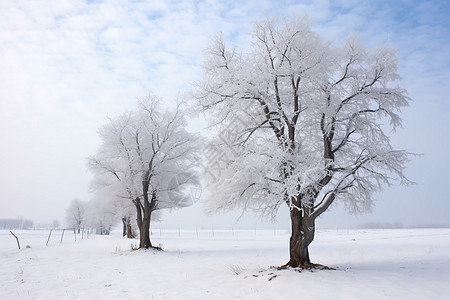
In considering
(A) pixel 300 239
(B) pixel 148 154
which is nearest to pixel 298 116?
(A) pixel 300 239

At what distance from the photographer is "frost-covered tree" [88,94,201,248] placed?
2236cm

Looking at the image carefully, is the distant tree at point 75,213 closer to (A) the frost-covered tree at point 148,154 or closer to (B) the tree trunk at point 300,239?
(A) the frost-covered tree at point 148,154

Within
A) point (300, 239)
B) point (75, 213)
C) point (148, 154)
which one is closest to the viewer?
point (300, 239)

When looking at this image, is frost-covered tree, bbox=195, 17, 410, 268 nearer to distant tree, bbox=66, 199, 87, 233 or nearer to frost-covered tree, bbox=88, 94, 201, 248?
frost-covered tree, bbox=88, 94, 201, 248

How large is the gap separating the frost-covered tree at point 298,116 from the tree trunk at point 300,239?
36mm

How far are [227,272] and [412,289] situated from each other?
20.3 ft

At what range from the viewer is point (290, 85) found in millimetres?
12461

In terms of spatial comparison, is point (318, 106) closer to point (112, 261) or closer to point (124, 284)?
point (124, 284)

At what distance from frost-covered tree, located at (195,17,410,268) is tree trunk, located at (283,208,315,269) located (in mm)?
36

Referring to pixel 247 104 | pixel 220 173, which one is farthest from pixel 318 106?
pixel 220 173

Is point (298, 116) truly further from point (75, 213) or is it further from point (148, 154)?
point (75, 213)

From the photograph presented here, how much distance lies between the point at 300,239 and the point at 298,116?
183 inches

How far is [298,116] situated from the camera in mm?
12391

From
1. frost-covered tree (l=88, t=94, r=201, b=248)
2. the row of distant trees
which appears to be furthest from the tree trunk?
frost-covered tree (l=88, t=94, r=201, b=248)
